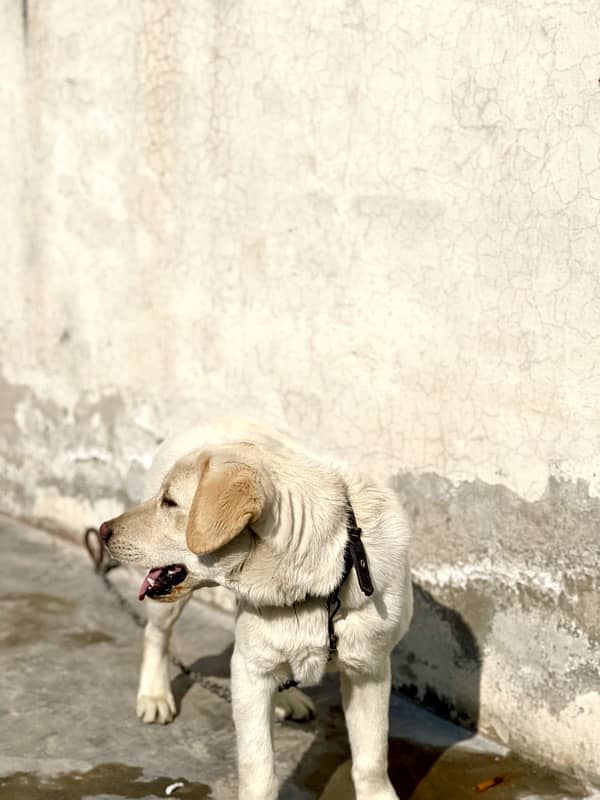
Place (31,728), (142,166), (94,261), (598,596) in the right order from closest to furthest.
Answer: (598,596), (31,728), (142,166), (94,261)

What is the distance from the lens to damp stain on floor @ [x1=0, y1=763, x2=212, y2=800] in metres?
4.41

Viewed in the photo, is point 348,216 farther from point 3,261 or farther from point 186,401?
point 3,261

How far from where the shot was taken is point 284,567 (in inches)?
148

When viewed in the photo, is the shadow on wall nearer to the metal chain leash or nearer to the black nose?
the metal chain leash

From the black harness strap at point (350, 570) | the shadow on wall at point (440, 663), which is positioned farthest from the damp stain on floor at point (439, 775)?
the black harness strap at point (350, 570)

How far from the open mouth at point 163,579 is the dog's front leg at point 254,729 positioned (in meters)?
0.31

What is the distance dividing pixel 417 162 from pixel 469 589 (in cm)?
170

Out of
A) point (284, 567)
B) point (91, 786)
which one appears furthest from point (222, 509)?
point (91, 786)

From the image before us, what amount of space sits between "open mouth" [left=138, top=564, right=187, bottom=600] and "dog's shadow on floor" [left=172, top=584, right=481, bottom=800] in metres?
0.97

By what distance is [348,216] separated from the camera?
5336 mm

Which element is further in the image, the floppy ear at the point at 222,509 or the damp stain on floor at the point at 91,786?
the damp stain on floor at the point at 91,786

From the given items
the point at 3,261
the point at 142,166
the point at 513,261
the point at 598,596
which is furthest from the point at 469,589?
the point at 3,261

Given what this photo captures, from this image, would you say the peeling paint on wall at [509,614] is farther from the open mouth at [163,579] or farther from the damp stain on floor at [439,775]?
the open mouth at [163,579]

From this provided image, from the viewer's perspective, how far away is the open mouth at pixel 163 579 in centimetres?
402
